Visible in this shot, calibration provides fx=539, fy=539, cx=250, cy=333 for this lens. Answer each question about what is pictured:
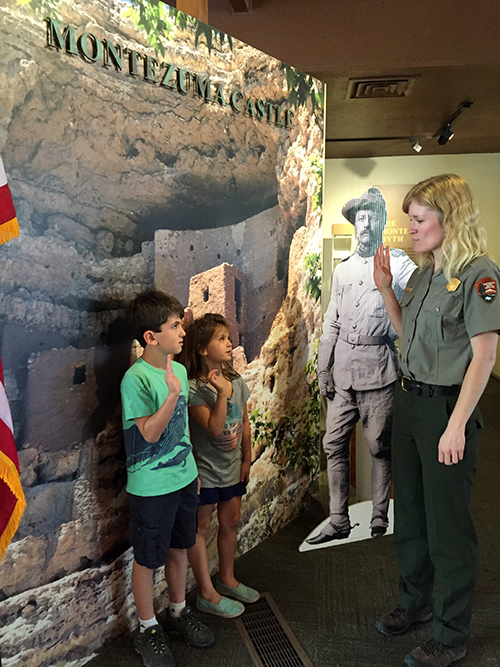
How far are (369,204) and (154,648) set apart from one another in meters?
2.07

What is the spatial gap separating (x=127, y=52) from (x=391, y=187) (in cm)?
421

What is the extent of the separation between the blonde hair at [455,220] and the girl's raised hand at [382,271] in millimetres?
425

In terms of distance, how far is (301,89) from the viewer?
2.81 metres

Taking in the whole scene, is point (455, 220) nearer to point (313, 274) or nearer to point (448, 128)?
point (313, 274)

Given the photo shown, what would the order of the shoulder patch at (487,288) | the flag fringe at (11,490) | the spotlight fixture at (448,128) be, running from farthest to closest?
the spotlight fixture at (448,128) → the shoulder patch at (487,288) → the flag fringe at (11,490)

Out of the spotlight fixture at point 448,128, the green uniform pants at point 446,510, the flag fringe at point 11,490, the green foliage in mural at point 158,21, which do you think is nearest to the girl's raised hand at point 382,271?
the green uniform pants at point 446,510

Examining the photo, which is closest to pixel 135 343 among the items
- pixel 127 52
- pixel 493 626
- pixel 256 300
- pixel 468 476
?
pixel 256 300

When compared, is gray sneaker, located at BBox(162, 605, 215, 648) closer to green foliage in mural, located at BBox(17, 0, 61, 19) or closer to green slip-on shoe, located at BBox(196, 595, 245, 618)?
green slip-on shoe, located at BBox(196, 595, 245, 618)

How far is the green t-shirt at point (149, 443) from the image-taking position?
73.4 inches

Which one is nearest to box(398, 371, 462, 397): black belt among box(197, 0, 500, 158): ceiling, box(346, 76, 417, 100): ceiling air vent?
box(197, 0, 500, 158): ceiling

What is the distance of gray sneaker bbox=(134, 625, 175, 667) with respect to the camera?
76.6 inches

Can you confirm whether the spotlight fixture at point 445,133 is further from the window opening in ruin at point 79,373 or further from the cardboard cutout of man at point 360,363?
the window opening in ruin at point 79,373

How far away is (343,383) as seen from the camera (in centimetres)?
274

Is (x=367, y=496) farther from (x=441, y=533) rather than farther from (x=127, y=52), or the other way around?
(x=127, y=52)
